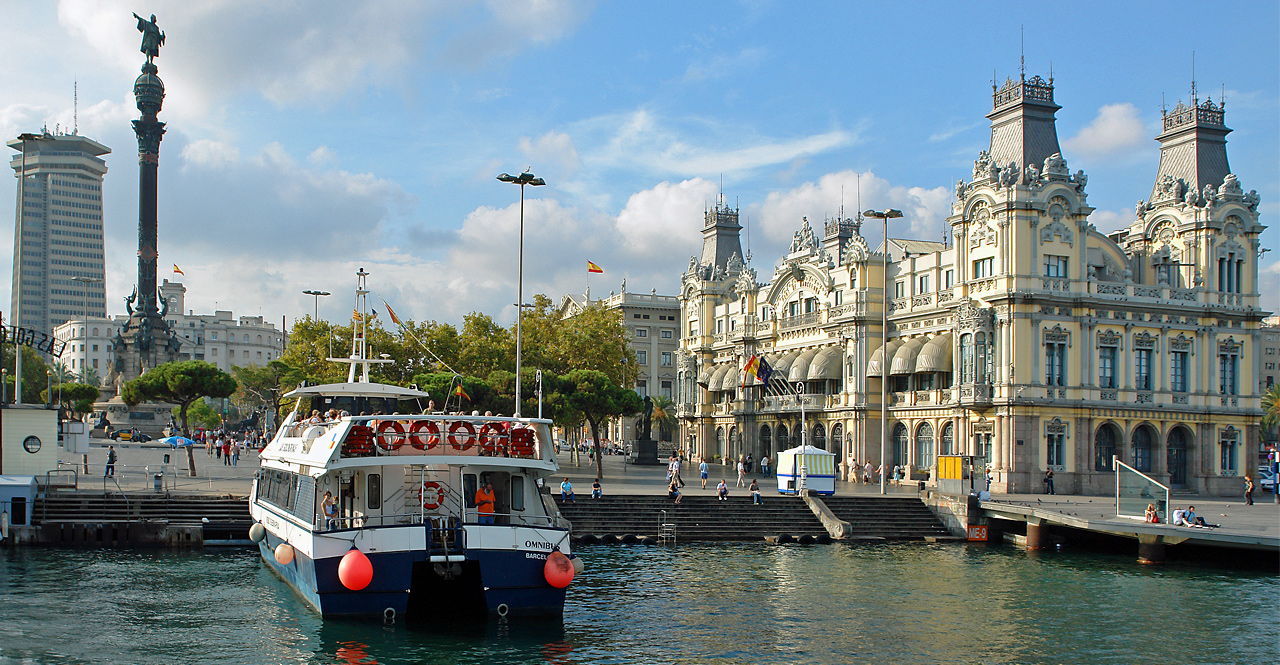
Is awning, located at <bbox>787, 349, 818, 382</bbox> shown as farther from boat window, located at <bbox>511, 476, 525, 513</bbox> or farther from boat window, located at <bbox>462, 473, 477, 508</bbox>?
boat window, located at <bbox>462, 473, 477, 508</bbox>

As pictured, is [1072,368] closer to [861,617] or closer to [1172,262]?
[1172,262]

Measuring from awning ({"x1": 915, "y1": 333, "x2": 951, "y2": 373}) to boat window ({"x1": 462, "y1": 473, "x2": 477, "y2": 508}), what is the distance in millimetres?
42661

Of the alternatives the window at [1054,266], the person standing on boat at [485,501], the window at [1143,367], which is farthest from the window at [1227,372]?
the person standing on boat at [485,501]

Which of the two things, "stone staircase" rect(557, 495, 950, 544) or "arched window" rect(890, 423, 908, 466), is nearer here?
"stone staircase" rect(557, 495, 950, 544)

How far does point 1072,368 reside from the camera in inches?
2438

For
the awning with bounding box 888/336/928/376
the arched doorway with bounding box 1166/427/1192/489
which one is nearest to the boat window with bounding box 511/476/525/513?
the awning with bounding box 888/336/928/376

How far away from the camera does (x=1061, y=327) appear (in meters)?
61.8

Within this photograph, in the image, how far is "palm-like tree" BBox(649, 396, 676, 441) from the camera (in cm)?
11431

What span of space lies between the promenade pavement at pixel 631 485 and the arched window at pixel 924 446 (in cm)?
188

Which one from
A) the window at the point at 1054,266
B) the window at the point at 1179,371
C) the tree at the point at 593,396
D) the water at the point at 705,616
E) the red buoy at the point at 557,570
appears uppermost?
the window at the point at 1054,266

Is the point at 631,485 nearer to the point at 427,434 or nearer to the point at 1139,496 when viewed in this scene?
the point at 1139,496

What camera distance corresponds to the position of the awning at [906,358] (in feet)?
222

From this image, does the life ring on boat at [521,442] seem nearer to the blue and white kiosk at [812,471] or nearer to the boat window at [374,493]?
the boat window at [374,493]

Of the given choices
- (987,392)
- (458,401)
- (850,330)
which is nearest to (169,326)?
(458,401)
